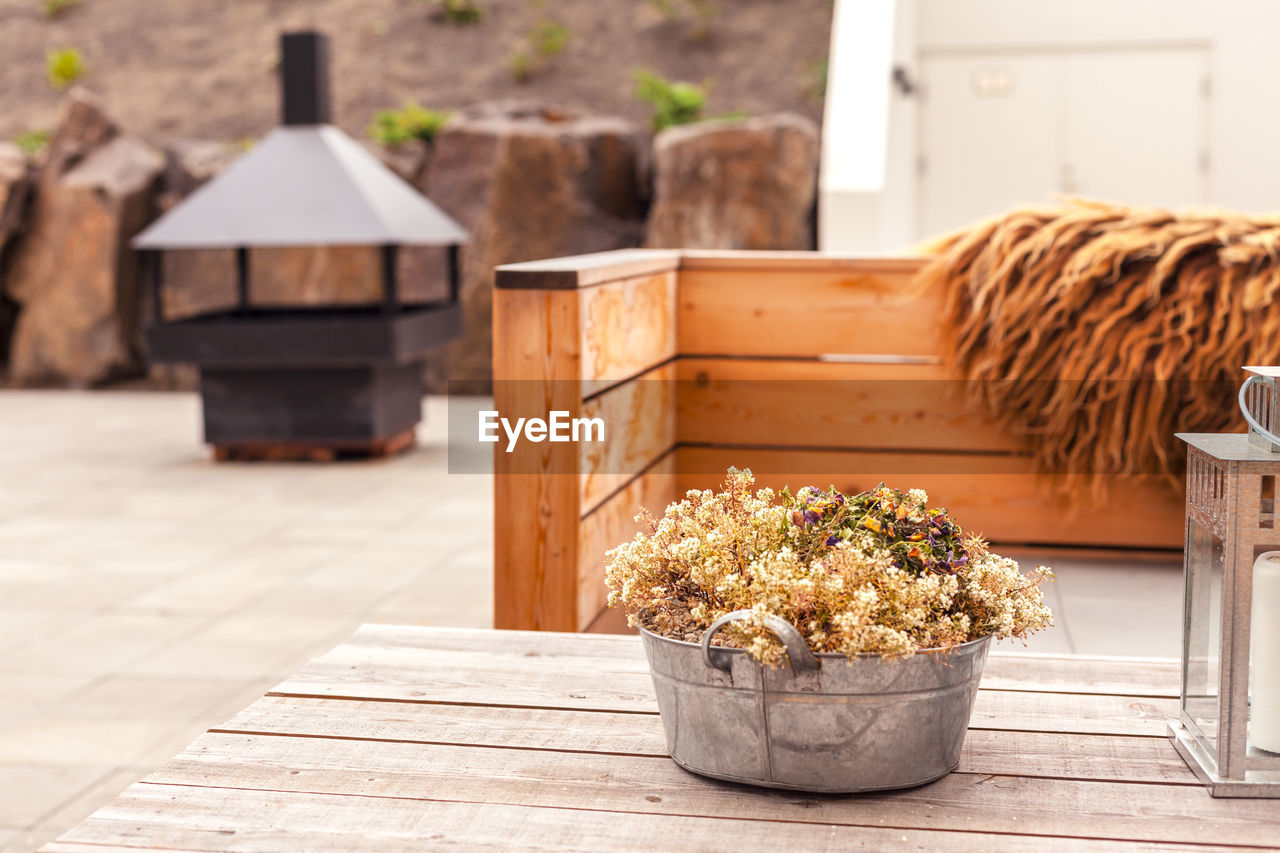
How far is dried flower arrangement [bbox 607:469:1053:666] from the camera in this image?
40.6 inches

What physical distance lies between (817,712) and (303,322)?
418 centimetres

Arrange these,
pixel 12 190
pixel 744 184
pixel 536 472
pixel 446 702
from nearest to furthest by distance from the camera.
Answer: pixel 446 702, pixel 536 472, pixel 744 184, pixel 12 190

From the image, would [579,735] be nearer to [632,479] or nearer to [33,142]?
[632,479]

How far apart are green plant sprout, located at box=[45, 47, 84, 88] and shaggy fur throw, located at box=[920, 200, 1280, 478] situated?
835 cm

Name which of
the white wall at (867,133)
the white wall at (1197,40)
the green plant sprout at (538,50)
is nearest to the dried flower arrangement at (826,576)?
the white wall at (867,133)

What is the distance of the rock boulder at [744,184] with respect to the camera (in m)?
6.71

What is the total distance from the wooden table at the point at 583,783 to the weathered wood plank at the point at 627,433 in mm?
832

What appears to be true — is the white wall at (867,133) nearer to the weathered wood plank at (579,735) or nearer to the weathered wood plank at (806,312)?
the weathered wood plank at (806,312)

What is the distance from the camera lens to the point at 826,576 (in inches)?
41.1

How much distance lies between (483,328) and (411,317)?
206 centimetres

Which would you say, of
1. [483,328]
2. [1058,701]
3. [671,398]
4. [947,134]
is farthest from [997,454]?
[483,328]

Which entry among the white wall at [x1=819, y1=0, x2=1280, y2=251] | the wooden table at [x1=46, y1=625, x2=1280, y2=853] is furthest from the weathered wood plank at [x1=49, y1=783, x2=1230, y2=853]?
the white wall at [x1=819, y1=0, x2=1280, y2=251]

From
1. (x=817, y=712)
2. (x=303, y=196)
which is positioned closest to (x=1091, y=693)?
(x=817, y=712)

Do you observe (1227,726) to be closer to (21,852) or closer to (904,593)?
(904,593)
